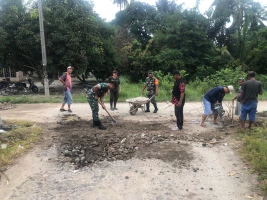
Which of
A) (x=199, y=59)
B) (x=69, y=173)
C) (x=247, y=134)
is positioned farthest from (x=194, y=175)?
(x=199, y=59)

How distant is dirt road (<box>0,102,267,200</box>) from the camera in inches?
154

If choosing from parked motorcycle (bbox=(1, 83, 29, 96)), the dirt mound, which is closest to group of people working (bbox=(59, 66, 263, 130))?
the dirt mound

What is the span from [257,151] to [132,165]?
2.61m

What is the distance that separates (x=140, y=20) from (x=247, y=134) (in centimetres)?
2606

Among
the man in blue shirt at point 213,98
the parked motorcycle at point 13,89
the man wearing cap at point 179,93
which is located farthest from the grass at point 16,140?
the parked motorcycle at point 13,89

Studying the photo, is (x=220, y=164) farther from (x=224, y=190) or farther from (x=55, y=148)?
(x=55, y=148)

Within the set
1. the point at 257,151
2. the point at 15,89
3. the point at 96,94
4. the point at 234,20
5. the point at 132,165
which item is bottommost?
the point at 132,165

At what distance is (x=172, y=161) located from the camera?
4977 millimetres

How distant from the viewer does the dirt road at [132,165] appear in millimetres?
3914

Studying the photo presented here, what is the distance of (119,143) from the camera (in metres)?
5.97

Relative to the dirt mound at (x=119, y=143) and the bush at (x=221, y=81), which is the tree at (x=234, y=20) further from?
the dirt mound at (x=119, y=143)

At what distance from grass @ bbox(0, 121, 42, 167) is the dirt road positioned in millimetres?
203

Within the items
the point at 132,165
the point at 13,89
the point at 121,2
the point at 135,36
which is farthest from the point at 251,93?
the point at 121,2

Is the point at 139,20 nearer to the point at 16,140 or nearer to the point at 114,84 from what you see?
the point at 114,84
